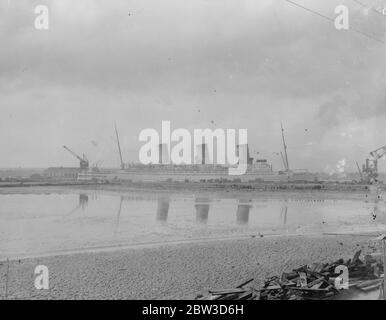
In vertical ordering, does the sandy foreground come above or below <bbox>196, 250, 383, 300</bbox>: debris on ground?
below

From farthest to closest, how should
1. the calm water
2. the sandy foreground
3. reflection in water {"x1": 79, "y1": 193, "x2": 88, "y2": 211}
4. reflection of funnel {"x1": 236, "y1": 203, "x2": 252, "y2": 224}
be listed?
1. reflection in water {"x1": 79, "y1": 193, "x2": 88, "y2": 211}
2. reflection of funnel {"x1": 236, "y1": 203, "x2": 252, "y2": 224}
3. the calm water
4. the sandy foreground

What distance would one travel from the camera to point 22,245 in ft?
28.5

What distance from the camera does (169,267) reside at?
21.4 feet

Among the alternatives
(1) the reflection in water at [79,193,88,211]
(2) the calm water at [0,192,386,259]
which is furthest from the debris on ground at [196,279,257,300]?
(1) the reflection in water at [79,193,88,211]

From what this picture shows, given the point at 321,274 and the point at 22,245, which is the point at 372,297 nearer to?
the point at 321,274

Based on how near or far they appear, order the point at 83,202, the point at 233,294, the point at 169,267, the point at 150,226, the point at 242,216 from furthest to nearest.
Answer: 1. the point at 83,202
2. the point at 242,216
3. the point at 150,226
4. the point at 169,267
5. the point at 233,294

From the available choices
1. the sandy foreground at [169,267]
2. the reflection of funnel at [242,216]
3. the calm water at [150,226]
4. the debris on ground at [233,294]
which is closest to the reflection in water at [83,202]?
the calm water at [150,226]

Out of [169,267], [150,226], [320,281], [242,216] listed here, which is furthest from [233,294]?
[242,216]

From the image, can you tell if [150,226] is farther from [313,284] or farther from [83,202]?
[83,202]

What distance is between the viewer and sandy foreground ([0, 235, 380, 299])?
17.4 ft

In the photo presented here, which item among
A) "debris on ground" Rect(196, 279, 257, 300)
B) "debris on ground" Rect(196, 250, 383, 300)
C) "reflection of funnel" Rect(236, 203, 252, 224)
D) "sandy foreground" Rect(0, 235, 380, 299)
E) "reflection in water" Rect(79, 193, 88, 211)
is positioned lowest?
"reflection of funnel" Rect(236, 203, 252, 224)

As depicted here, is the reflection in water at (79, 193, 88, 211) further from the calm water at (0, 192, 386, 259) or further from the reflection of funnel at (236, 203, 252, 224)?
the reflection of funnel at (236, 203, 252, 224)
